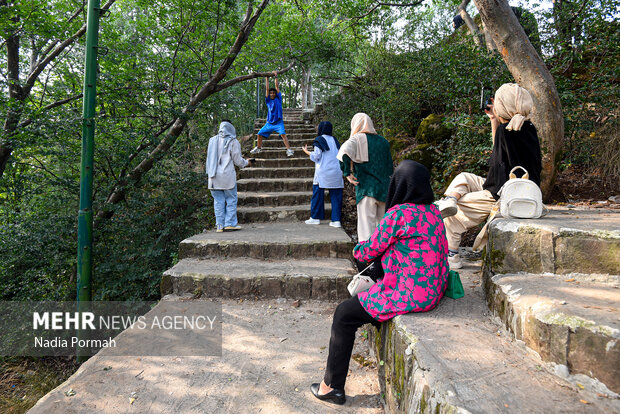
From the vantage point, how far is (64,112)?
5094 millimetres

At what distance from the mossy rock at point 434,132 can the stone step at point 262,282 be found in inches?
157

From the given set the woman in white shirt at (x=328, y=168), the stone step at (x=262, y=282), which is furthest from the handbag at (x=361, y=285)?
the woman in white shirt at (x=328, y=168)

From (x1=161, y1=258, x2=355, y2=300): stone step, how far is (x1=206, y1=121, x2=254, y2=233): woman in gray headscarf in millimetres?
1432

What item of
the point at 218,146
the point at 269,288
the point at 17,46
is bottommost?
the point at 269,288

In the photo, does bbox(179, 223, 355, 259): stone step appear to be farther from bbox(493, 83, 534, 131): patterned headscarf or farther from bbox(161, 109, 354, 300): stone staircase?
bbox(493, 83, 534, 131): patterned headscarf

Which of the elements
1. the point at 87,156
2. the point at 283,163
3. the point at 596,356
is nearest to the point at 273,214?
the point at 283,163

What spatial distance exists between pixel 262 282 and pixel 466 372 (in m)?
2.48

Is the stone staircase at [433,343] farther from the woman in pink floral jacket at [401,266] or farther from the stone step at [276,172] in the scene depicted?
the stone step at [276,172]

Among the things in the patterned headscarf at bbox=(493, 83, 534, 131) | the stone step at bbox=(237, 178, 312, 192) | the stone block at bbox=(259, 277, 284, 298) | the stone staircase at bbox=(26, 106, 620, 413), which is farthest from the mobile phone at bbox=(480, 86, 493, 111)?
the stone step at bbox=(237, 178, 312, 192)

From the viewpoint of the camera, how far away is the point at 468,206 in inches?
131

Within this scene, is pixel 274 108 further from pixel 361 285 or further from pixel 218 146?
pixel 361 285

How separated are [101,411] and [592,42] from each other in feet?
22.9

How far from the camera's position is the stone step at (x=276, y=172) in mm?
7418

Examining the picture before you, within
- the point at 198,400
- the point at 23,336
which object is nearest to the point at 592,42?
the point at 198,400
